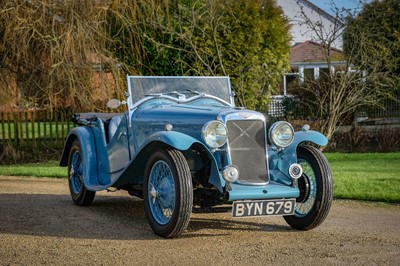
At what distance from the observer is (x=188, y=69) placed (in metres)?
19.5

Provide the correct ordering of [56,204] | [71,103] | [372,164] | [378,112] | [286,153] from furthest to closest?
[378,112], [71,103], [372,164], [56,204], [286,153]

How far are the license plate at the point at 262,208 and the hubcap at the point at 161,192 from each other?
2.28 ft

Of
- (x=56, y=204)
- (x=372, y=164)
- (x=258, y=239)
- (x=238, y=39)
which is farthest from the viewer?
(x=238, y=39)

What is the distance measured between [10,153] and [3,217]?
11.1 metres

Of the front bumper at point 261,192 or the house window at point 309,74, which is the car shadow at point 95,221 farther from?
the house window at point 309,74

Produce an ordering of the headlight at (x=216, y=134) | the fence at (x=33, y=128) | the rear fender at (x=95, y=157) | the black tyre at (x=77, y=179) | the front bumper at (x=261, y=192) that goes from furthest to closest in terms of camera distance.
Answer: the fence at (x=33, y=128)
the black tyre at (x=77, y=179)
the rear fender at (x=95, y=157)
the headlight at (x=216, y=134)
the front bumper at (x=261, y=192)

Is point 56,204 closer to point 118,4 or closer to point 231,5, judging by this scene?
point 118,4

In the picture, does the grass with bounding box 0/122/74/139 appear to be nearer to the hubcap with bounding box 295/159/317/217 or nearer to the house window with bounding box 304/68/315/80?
the house window with bounding box 304/68/315/80

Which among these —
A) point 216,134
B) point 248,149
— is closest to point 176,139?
point 216,134

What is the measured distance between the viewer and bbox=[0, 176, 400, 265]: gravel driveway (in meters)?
6.48

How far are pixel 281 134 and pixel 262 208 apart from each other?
1.00m

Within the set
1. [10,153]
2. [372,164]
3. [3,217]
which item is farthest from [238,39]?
[3,217]

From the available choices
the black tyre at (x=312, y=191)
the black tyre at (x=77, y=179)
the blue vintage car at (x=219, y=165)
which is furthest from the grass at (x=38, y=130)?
the black tyre at (x=312, y=191)

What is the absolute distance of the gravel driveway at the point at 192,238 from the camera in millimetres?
6484
